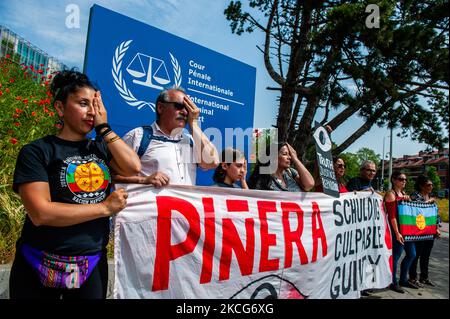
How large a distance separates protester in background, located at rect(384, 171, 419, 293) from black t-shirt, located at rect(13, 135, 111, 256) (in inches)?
156

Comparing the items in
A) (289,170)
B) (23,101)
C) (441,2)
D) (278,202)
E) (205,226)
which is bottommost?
(205,226)

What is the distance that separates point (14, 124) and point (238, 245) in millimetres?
3637

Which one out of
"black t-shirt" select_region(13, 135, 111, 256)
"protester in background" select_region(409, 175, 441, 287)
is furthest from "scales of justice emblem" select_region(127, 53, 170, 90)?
"protester in background" select_region(409, 175, 441, 287)

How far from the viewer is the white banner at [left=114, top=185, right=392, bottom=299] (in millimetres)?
2260

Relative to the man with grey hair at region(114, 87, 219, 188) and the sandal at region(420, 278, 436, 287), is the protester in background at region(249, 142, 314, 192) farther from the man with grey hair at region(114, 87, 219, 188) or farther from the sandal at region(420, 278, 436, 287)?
the sandal at region(420, 278, 436, 287)

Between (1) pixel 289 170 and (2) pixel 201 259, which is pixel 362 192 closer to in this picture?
(1) pixel 289 170

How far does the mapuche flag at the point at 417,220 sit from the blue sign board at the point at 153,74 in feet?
8.20

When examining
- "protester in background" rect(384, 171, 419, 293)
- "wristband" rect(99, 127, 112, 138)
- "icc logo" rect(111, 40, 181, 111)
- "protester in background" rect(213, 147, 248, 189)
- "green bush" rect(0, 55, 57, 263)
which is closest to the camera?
"wristband" rect(99, 127, 112, 138)

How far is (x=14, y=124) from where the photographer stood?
4.52 meters

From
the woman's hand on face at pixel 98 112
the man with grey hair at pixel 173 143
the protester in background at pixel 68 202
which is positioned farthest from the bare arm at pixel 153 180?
the woman's hand on face at pixel 98 112

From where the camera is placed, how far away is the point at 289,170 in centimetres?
380

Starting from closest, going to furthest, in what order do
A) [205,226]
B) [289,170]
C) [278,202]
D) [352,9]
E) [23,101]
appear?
[205,226]
[278,202]
[289,170]
[23,101]
[352,9]
